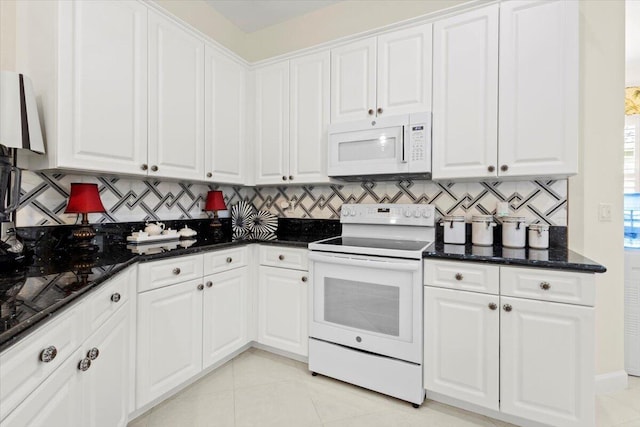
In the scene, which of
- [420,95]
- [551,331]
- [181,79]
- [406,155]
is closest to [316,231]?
[406,155]

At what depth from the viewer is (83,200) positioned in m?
1.71

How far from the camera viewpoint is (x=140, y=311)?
1.62 m

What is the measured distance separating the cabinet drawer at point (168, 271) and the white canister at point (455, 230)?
1.65 m

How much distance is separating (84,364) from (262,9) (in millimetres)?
→ 2926

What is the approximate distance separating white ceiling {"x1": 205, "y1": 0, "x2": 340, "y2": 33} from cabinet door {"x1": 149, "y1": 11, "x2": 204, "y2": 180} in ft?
2.46

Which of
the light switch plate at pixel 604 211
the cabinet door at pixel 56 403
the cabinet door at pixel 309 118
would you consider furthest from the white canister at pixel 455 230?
the cabinet door at pixel 56 403

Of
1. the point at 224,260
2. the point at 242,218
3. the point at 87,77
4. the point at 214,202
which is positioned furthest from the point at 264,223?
the point at 87,77

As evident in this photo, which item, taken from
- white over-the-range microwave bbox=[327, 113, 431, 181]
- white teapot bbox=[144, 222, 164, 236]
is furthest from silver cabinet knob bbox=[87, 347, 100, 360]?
white over-the-range microwave bbox=[327, 113, 431, 181]

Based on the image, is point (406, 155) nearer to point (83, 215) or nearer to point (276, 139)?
point (276, 139)

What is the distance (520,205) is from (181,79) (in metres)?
2.49

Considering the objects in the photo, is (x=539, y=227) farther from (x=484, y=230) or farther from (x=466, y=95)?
(x=466, y=95)

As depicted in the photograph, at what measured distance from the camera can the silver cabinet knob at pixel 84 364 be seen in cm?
104

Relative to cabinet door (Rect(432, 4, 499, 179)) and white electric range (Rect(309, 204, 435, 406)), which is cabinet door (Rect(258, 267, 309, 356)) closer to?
white electric range (Rect(309, 204, 435, 406))

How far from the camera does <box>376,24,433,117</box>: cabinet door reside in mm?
2047
